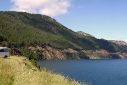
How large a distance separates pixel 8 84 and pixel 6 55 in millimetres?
31143

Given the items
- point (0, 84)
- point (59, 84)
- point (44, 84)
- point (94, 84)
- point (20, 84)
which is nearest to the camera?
point (0, 84)

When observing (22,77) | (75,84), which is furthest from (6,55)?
(22,77)

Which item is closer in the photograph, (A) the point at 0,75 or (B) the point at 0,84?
(B) the point at 0,84

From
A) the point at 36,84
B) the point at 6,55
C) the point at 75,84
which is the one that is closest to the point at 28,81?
the point at 36,84

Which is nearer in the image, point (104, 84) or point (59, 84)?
point (59, 84)

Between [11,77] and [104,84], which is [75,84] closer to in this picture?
[11,77]

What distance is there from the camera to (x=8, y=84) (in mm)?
10367

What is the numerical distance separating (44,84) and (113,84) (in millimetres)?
87574

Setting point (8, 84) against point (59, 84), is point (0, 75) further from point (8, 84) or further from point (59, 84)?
point (59, 84)

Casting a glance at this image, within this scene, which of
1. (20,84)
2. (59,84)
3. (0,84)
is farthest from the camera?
(59,84)

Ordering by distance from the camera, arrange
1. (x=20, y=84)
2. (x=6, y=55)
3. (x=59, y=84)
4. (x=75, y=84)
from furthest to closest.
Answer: (x=6, y=55) → (x=75, y=84) → (x=59, y=84) → (x=20, y=84)

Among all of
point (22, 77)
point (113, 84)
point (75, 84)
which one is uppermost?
point (22, 77)

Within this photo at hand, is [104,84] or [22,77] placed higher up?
[22,77]

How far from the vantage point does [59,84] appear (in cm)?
1336
